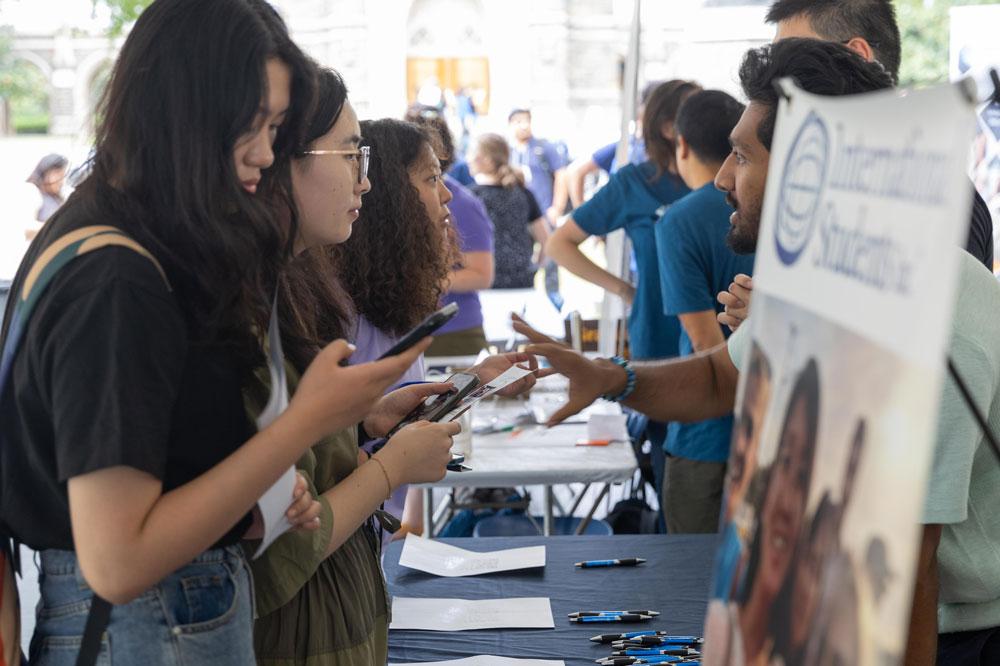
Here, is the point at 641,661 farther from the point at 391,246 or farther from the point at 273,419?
the point at 391,246

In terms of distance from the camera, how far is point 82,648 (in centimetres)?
114

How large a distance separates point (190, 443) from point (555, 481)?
192 centimetres

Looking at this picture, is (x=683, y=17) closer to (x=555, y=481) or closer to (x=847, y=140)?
(x=555, y=481)

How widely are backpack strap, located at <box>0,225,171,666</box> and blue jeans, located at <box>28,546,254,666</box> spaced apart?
0.05 feet

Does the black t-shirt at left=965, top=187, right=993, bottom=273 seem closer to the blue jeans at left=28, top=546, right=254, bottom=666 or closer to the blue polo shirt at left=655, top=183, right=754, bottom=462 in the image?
the blue polo shirt at left=655, top=183, right=754, bottom=462

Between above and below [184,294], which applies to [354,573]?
below

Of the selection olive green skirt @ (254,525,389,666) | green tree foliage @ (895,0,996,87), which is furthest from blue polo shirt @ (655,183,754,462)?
green tree foliage @ (895,0,996,87)

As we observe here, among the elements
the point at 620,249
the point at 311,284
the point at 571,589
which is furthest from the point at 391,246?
the point at 620,249

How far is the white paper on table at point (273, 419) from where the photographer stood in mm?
1195

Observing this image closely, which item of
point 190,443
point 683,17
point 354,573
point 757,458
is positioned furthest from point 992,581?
point 683,17

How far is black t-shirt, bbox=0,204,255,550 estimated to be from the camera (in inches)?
41.5

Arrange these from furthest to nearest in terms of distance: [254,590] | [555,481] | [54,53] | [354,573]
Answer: [54,53] < [555,481] < [354,573] < [254,590]

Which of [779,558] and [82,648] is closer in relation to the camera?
[779,558]

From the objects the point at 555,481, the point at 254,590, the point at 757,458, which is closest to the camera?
the point at 757,458
